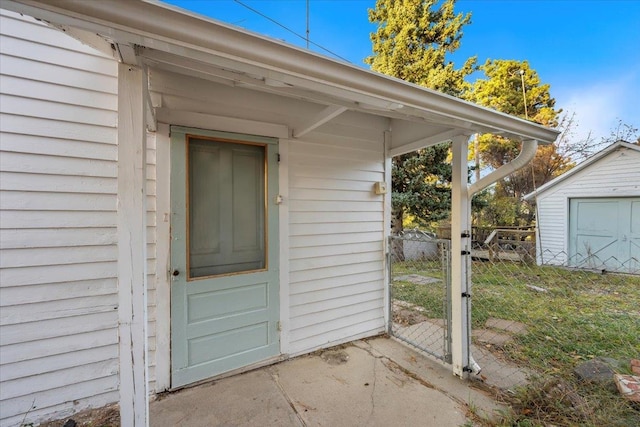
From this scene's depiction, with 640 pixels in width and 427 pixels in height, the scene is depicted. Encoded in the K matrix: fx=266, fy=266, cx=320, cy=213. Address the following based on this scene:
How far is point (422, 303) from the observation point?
4312 mm

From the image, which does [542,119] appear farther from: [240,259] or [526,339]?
[240,259]

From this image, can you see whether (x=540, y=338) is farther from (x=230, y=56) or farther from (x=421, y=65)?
(x=421, y=65)

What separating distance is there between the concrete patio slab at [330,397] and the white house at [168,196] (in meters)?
0.18

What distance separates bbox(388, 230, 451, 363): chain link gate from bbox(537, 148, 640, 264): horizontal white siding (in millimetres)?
3282

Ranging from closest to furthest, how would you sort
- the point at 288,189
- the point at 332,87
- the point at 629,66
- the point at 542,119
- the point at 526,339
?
1. the point at 332,87
2. the point at 288,189
3. the point at 526,339
4. the point at 629,66
5. the point at 542,119

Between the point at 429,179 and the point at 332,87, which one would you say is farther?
the point at 429,179

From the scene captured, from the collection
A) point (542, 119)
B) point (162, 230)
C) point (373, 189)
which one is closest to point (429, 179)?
point (373, 189)

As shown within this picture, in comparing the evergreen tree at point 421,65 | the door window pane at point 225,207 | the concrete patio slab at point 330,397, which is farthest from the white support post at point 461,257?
the evergreen tree at point 421,65

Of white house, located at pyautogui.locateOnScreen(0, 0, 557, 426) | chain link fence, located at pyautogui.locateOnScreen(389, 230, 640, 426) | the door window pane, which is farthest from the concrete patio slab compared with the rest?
the door window pane

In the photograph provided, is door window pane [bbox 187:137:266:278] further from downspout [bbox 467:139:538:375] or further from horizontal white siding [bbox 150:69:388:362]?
downspout [bbox 467:139:538:375]

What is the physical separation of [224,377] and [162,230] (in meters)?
1.38

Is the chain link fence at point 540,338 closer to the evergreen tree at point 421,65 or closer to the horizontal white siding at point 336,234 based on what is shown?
the horizontal white siding at point 336,234

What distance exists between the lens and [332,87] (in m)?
1.46

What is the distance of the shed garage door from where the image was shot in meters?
6.77
